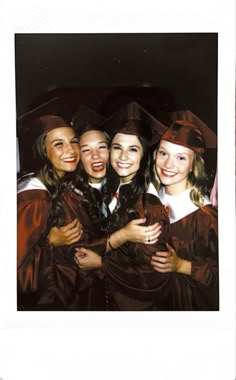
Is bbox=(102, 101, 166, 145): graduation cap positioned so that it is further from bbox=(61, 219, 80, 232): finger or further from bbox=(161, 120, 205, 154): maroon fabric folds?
bbox=(61, 219, 80, 232): finger

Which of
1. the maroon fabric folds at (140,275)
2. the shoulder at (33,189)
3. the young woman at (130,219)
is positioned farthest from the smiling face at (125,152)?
the shoulder at (33,189)

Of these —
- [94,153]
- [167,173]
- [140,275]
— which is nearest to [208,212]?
[167,173]

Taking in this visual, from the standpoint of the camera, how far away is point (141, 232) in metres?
1.45

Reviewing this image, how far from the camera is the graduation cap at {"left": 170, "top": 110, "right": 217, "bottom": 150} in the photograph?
4.74 ft

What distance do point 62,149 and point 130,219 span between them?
11.1 inches

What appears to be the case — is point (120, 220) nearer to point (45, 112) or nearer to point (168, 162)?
point (168, 162)

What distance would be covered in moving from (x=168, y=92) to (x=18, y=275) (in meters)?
0.68

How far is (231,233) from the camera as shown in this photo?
4.76ft
